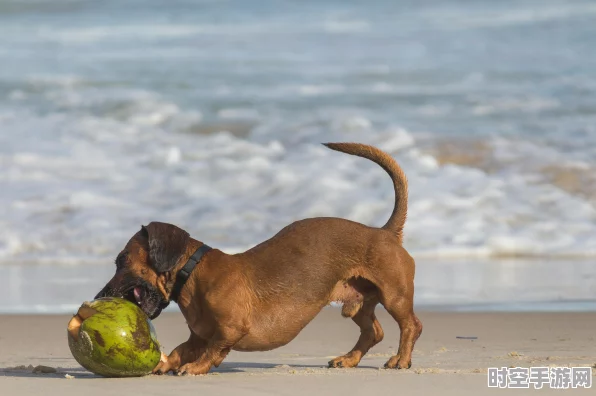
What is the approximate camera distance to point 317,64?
22.2 m

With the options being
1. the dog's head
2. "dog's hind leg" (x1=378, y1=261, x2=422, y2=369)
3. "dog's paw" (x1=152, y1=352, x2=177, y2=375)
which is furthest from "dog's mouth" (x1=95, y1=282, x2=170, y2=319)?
"dog's hind leg" (x1=378, y1=261, x2=422, y2=369)

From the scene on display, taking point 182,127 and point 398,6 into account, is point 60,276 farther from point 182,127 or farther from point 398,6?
point 398,6

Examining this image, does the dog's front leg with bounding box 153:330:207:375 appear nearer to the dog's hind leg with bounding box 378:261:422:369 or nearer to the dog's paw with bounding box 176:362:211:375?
the dog's paw with bounding box 176:362:211:375

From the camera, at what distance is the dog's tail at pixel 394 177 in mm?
7039

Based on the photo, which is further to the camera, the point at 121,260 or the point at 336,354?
the point at 336,354

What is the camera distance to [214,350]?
21.1ft

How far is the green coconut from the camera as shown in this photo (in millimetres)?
6086

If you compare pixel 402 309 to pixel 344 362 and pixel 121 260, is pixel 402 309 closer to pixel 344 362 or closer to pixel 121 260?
pixel 344 362

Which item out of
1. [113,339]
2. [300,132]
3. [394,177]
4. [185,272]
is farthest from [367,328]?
[300,132]

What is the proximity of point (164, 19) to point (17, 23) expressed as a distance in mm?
2927

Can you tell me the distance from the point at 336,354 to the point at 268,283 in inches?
50.9

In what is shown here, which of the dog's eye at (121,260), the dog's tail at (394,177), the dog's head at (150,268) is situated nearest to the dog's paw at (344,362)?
the dog's tail at (394,177)

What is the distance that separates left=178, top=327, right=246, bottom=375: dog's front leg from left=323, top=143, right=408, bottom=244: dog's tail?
3.98ft

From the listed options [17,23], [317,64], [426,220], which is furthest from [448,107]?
[17,23]
